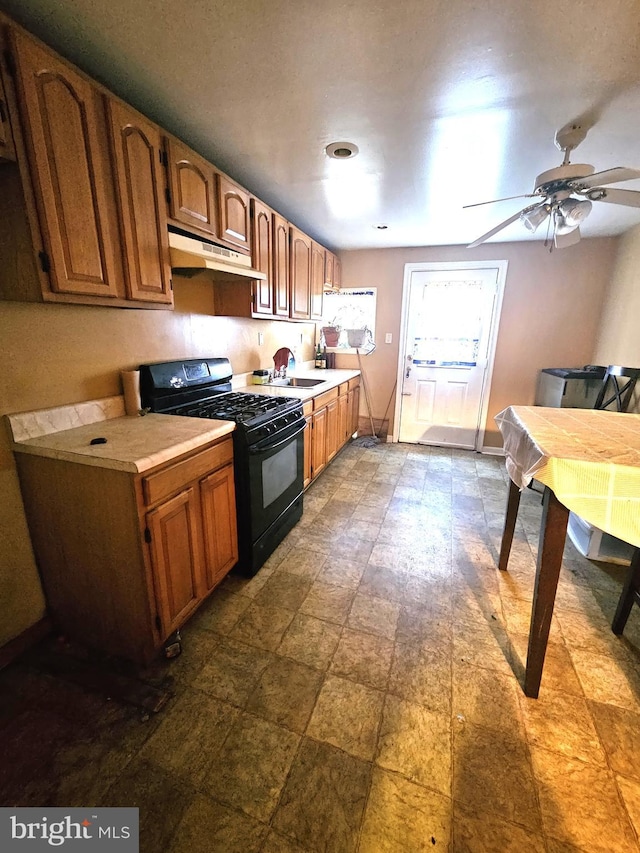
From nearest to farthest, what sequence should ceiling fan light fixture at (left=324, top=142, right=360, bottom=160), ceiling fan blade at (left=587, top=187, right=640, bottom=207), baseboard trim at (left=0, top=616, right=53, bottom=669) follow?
1. baseboard trim at (left=0, top=616, right=53, bottom=669)
2. ceiling fan blade at (left=587, top=187, right=640, bottom=207)
3. ceiling fan light fixture at (left=324, top=142, right=360, bottom=160)

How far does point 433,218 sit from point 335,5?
7.15 feet

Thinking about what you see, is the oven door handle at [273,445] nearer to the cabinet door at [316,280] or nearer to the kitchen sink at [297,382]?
the kitchen sink at [297,382]

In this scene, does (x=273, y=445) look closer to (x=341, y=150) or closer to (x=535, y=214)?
(x=341, y=150)

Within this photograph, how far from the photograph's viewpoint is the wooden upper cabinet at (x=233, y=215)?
202 centimetres

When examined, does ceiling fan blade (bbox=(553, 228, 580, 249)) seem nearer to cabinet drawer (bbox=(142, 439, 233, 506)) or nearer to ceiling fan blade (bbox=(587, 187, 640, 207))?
ceiling fan blade (bbox=(587, 187, 640, 207))

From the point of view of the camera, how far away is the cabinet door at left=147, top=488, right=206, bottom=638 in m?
1.37

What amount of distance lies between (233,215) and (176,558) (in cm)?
200

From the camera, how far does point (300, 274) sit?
314 cm

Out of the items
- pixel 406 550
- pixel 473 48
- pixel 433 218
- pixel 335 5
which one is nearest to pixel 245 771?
pixel 406 550

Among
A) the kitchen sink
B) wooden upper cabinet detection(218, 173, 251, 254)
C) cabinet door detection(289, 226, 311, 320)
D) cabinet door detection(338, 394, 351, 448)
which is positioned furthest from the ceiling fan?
cabinet door detection(338, 394, 351, 448)

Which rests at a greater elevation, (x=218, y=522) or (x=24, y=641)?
(x=218, y=522)

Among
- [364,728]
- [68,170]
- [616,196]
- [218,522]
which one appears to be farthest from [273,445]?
Answer: [616,196]

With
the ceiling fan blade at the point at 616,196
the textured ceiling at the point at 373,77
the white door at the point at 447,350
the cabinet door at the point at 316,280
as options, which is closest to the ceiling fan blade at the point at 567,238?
the ceiling fan blade at the point at 616,196

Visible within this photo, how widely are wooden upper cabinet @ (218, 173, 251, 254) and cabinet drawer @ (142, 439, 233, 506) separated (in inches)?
51.1
